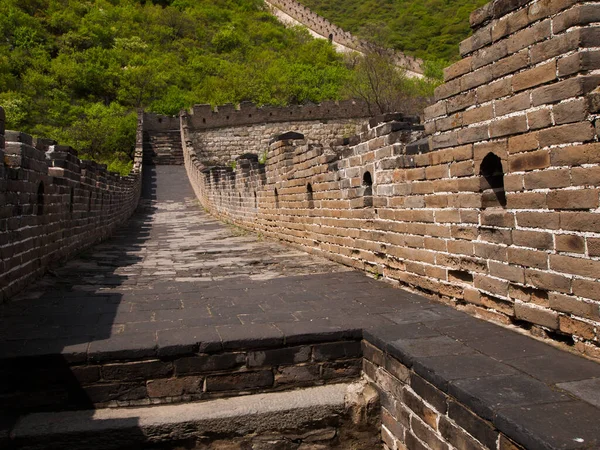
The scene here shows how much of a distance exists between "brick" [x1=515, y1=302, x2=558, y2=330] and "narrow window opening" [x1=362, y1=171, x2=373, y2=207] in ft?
8.17

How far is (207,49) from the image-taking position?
5578 cm

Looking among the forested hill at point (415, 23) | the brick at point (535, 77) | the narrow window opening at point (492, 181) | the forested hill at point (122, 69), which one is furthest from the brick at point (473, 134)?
the forested hill at point (415, 23)

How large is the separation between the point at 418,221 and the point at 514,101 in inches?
59.5

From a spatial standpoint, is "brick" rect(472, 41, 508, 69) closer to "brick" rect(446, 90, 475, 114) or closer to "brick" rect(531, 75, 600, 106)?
"brick" rect(446, 90, 475, 114)

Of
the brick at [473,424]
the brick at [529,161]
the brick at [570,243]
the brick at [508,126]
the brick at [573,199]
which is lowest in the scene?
the brick at [473,424]

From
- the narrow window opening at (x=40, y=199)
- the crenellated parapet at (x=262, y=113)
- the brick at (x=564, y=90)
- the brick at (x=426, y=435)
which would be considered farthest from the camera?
the crenellated parapet at (x=262, y=113)

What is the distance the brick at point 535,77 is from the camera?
2867 mm

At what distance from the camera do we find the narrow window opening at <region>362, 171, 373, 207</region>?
5496 mm

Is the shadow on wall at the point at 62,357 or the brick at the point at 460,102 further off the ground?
the brick at the point at 460,102

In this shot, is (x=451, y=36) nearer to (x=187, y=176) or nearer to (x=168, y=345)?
(x=187, y=176)

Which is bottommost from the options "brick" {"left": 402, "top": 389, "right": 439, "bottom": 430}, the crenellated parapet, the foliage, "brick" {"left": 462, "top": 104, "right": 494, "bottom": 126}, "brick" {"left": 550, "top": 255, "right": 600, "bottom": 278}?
"brick" {"left": 402, "top": 389, "right": 439, "bottom": 430}

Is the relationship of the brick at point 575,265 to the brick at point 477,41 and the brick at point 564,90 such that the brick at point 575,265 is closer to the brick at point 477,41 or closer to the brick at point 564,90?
the brick at point 564,90

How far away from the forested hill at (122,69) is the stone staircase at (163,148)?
4.30 feet

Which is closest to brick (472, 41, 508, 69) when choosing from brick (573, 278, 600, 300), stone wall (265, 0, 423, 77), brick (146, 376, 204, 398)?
brick (573, 278, 600, 300)
